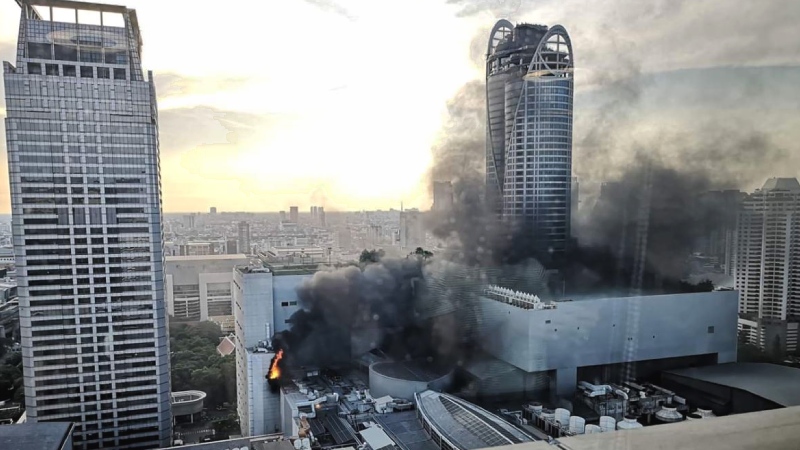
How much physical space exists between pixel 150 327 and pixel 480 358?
11.2 feet

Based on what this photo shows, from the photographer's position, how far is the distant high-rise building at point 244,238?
679 centimetres

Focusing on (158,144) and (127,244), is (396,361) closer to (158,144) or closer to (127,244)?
(127,244)

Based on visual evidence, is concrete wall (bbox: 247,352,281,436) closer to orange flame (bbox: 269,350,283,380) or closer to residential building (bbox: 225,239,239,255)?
orange flame (bbox: 269,350,283,380)

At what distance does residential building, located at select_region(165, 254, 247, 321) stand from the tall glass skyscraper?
2690mm

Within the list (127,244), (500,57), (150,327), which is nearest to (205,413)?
(150,327)

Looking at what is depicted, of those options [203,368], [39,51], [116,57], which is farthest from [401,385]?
[39,51]

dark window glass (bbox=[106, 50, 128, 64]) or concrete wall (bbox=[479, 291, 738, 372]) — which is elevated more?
dark window glass (bbox=[106, 50, 128, 64])

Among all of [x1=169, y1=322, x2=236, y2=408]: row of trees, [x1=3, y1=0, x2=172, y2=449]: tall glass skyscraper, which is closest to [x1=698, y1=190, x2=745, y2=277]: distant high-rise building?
[x1=3, y1=0, x2=172, y2=449]: tall glass skyscraper

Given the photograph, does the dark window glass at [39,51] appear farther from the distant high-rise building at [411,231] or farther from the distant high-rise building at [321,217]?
the distant high-rise building at [411,231]

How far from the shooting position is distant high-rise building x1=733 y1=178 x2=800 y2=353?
171 inches

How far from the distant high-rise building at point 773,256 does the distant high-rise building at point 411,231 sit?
3835 millimetres

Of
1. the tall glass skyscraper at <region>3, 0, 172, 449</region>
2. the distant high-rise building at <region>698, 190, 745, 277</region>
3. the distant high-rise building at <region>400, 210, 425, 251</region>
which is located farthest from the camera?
the distant high-rise building at <region>400, 210, 425, 251</region>

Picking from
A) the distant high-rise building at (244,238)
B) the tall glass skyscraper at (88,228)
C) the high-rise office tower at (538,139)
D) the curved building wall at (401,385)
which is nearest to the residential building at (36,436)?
the tall glass skyscraper at (88,228)

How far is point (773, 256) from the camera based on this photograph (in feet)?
15.2
